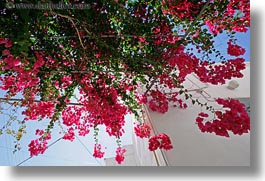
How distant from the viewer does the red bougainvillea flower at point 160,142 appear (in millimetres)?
1358

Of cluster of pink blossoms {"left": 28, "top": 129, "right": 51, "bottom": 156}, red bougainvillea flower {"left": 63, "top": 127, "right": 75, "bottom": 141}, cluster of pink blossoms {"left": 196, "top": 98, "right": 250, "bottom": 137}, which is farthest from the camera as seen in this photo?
red bougainvillea flower {"left": 63, "top": 127, "right": 75, "bottom": 141}

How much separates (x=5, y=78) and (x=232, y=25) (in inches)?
51.3

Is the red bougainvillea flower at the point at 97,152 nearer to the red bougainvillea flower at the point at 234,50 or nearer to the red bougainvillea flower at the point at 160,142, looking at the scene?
the red bougainvillea flower at the point at 160,142

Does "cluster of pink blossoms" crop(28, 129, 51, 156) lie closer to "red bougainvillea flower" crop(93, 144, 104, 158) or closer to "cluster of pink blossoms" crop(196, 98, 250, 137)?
"red bougainvillea flower" crop(93, 144, 104, 158)

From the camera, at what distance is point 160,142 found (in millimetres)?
1374

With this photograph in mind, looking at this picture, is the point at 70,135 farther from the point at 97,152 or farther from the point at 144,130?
the point at 144,130

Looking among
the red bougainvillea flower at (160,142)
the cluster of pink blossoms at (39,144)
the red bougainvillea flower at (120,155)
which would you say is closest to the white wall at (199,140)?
the red bougainvillea flower at (160,142)

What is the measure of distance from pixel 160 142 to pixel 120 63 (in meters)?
0.54

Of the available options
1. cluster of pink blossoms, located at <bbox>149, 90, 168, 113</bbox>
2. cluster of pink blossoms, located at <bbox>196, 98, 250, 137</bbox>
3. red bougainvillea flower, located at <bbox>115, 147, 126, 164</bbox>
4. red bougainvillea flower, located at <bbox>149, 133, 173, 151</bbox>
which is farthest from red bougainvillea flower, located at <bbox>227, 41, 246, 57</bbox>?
red bougainvillea flower, located at <bbox>115, 147, 126, 164</bbox>

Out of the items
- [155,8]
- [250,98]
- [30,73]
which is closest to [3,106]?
[30,73]

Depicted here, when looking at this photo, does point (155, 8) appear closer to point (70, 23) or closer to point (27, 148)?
point (70, 23)

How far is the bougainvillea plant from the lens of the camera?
4.61ft

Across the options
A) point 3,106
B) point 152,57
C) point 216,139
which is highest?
point 152,57

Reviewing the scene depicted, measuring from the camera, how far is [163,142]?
1.36 metres
